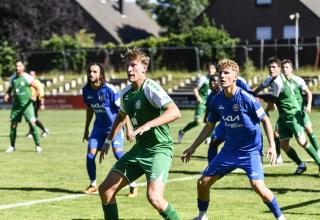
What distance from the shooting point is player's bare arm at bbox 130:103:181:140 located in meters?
8.16

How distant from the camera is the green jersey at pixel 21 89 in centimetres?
1945

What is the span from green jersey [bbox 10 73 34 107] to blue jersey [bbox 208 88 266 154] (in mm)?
10340

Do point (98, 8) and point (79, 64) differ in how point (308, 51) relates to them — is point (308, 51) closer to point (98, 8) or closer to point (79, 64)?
point (79, 64)

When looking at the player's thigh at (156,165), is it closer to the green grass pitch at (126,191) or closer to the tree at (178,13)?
the green grass pitch at (126,191)

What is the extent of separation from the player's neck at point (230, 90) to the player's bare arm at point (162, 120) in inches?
47.9

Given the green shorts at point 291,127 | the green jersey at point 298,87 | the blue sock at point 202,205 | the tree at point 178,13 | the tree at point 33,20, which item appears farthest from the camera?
the tree at point 178,13

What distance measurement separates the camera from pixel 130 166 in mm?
8805

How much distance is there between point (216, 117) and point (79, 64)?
47705 millimetres

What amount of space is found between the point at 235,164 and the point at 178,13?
70.5 meters

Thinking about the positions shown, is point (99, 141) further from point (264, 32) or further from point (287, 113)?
point (264, 32)

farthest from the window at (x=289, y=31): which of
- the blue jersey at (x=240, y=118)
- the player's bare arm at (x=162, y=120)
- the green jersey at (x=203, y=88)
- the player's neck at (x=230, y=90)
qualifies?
the player's bare arm at (x=162, y=120)

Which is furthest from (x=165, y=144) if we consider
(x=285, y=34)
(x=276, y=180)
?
(x=285, y=34)

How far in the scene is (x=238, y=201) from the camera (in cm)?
1191

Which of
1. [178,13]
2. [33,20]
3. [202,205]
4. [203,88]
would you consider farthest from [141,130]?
[178,13]
